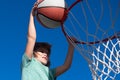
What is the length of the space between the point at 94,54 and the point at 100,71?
22 cm

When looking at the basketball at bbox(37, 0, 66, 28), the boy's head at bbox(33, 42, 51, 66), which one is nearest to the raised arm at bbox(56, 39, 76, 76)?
the boy's head at bbox(33, 42, 51, 66)

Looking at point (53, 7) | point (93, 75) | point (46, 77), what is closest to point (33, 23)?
point (53, 7)

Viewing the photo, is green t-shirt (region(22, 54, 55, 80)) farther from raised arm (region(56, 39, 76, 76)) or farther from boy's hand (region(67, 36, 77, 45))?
boy's hand (region(67, 36, 77, 45))

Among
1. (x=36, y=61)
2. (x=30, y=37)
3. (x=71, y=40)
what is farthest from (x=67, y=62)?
(x=30, y=37)

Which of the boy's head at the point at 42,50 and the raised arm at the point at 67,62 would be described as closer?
the boy's head at the point at 42,50

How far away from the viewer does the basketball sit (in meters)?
4.73

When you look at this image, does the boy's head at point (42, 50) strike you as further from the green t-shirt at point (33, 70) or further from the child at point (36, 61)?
the green t-shirt at point (33, 70)

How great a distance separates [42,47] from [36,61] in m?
0.26

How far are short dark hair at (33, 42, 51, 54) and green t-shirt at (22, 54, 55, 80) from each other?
0.64ft

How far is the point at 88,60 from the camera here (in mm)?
4859

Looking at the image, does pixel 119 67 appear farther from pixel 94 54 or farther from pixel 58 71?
pixel 58 71

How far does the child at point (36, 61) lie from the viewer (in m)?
4.56

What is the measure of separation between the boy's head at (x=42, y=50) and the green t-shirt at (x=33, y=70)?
109 mm

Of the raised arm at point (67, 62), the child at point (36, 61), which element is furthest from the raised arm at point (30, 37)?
the raised arm at point (67, 62)
